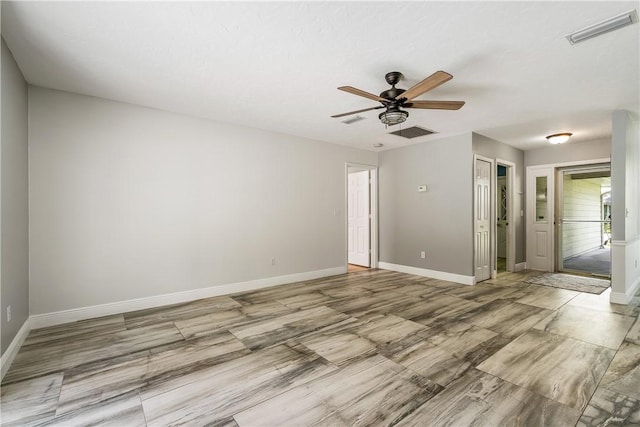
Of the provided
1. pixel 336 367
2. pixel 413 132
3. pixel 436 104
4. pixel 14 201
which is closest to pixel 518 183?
pixel 413 132

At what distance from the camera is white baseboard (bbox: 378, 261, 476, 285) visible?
4.96 metres

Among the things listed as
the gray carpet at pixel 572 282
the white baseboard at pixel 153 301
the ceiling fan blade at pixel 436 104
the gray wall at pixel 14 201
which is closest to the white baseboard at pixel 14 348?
the gray wall at pixel 14 201

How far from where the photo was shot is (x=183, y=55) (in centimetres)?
253

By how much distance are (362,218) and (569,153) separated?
4.32m

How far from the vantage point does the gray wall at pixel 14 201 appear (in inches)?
91.4

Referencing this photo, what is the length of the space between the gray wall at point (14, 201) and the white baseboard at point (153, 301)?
28 centimetres

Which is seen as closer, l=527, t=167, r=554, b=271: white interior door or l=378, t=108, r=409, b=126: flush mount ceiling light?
l=378, t=108, r=409, b=126: flush mount ceiling light

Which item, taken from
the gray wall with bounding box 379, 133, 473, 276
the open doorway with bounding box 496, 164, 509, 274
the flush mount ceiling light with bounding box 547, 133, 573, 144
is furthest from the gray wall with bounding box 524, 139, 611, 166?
the gray wall with bounding box 379, 133, 473, 276

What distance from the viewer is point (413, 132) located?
4957mm

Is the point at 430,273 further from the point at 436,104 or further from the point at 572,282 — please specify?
the point at 436,104

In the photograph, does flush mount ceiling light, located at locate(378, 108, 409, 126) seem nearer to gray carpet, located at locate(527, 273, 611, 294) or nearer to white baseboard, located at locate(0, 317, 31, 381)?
white baseboard, located at locate(0, 317, 31, 381)

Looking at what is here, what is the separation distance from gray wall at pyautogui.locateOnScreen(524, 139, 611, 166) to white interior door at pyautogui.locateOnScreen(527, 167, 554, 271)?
20 centimetres

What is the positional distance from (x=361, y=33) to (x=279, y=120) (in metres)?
2.29

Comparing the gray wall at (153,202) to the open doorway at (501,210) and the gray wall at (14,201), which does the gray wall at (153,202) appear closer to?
the gray wall at (14,201)
